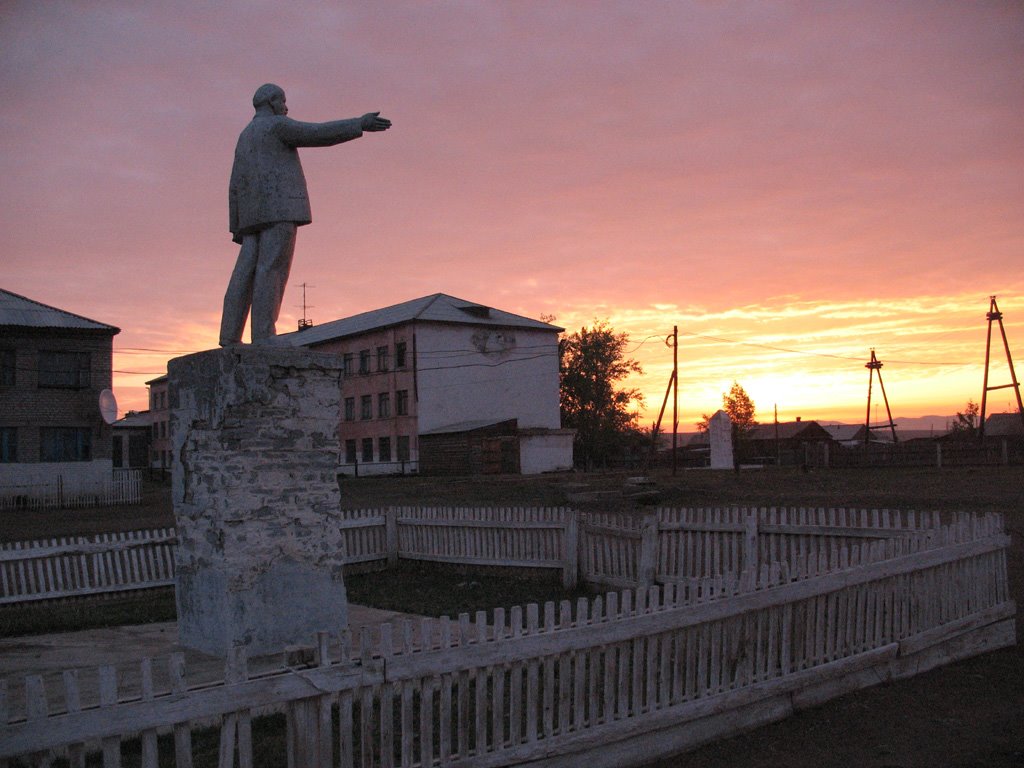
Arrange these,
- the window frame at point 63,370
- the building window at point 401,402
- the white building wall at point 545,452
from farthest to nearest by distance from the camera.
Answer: the building window at point 401,402, the white building wall at point 545,452, the window frame at point 63,370

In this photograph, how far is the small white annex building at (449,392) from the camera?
139 ft

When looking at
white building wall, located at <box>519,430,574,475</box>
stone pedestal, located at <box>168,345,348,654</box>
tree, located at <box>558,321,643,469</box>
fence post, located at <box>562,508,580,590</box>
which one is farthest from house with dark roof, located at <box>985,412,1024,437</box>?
stone pedestal, located at <box>168,345,348,654</box>

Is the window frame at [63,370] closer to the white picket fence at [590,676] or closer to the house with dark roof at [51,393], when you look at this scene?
the house with dark roof at [51,393]

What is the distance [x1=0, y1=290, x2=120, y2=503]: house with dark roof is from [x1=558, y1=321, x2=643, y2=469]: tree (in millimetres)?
34388

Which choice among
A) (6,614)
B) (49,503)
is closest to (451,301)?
(49,503)

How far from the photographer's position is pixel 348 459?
2060 inches

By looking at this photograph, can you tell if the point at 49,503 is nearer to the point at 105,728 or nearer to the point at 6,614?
the point at 6,614

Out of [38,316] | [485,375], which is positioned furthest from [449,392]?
[38,316]

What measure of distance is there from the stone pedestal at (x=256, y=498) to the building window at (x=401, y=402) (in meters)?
38.8

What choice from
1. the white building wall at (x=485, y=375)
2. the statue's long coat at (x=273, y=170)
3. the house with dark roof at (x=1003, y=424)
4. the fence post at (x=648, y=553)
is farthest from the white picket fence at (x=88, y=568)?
the house with dark roof at (x=1003, y=424)

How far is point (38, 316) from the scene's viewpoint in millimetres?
32531

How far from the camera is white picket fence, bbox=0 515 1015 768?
3.93m

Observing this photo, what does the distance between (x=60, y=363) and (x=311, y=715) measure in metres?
32.7

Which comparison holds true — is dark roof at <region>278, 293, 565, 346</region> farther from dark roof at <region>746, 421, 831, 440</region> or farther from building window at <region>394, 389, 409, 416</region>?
dark roof at <region>746, 421, 831, 440</region>
